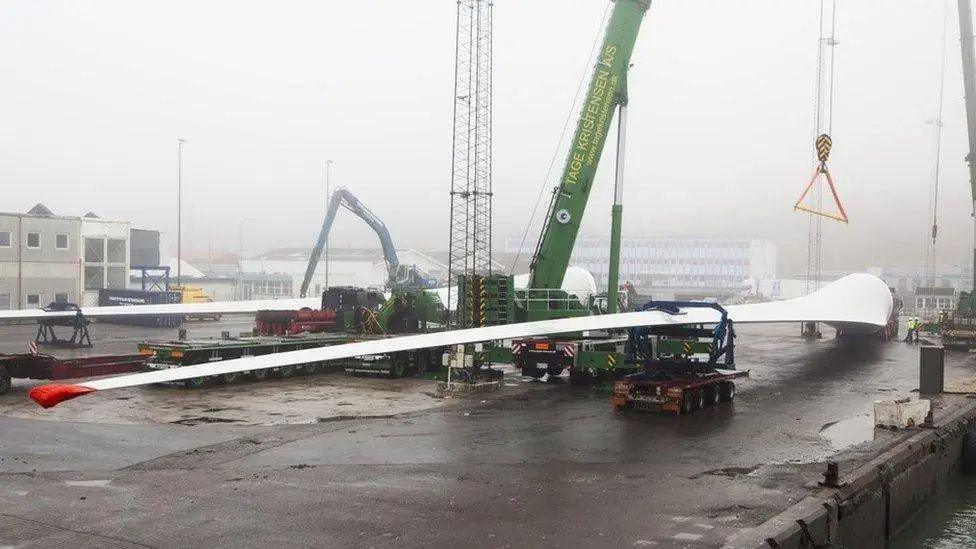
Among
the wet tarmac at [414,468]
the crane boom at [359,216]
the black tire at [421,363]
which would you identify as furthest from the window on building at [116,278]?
the wet tarmac at [414,468]

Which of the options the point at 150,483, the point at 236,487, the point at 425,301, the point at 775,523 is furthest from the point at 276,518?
the point at 425,301

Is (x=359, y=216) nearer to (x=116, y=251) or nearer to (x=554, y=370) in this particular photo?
(x=116, y=251)

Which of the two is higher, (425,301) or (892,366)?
(425,301)

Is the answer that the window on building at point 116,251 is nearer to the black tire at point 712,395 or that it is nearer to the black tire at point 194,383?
the black tire at point 194,383

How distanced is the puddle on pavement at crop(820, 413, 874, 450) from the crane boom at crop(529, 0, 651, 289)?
1000cm

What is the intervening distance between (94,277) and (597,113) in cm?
4463

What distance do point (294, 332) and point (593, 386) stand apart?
13.3 metres

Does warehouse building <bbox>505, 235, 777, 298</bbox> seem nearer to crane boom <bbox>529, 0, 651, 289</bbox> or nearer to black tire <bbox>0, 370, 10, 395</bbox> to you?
crane boom <bbox>529, 0, 651, 289</bbox>

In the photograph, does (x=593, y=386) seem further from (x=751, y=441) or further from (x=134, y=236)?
(x=134, y=236)

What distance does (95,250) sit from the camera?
5766cm

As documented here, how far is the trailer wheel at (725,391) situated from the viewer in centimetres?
2039

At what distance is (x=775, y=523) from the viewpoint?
31.7 ft

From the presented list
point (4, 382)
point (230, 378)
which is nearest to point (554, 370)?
point (230, 378)

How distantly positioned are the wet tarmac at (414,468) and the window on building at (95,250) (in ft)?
129
